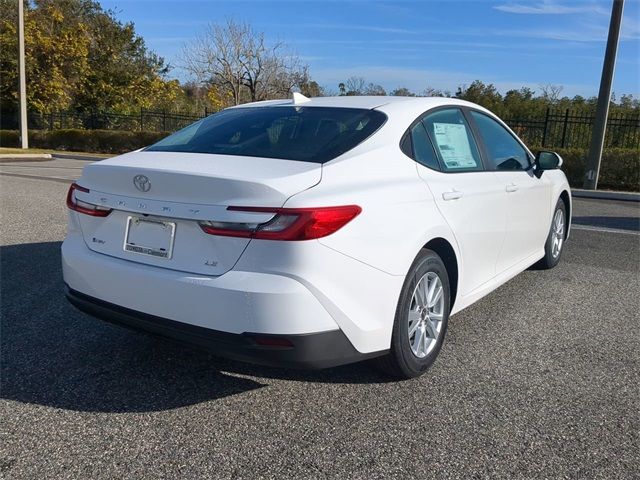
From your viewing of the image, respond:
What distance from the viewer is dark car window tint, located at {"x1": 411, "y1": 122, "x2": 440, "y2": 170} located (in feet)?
11.1

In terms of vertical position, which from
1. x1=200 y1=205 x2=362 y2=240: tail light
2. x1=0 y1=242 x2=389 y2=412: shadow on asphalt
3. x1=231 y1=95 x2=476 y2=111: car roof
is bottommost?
x1=0 y1=242 x2=389 y2=412: shadow on asphalt

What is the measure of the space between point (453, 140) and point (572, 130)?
16.1m

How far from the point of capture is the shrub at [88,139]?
24.8m

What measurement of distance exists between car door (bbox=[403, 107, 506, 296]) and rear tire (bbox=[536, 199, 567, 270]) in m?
1.65

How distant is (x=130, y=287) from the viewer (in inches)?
110

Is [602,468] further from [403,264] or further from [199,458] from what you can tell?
[199,458]

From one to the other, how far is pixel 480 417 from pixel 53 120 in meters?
32.4

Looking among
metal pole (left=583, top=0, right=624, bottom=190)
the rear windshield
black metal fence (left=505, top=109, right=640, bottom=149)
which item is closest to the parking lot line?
the rear windshield

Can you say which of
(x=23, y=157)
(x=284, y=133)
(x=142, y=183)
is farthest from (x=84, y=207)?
(x=23, y=157)

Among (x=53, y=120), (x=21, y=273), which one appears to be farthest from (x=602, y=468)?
(x=53, y=120)

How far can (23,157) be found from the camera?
20922 millimetres

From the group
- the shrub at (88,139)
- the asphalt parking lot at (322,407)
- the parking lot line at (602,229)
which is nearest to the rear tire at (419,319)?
the asphalt parking lot at (322,407)

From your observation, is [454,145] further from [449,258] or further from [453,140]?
[449,258]

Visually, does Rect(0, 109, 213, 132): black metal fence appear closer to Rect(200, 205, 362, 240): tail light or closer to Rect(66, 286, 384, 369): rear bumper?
Rect(66, 286, 384, 369): rear bumper
